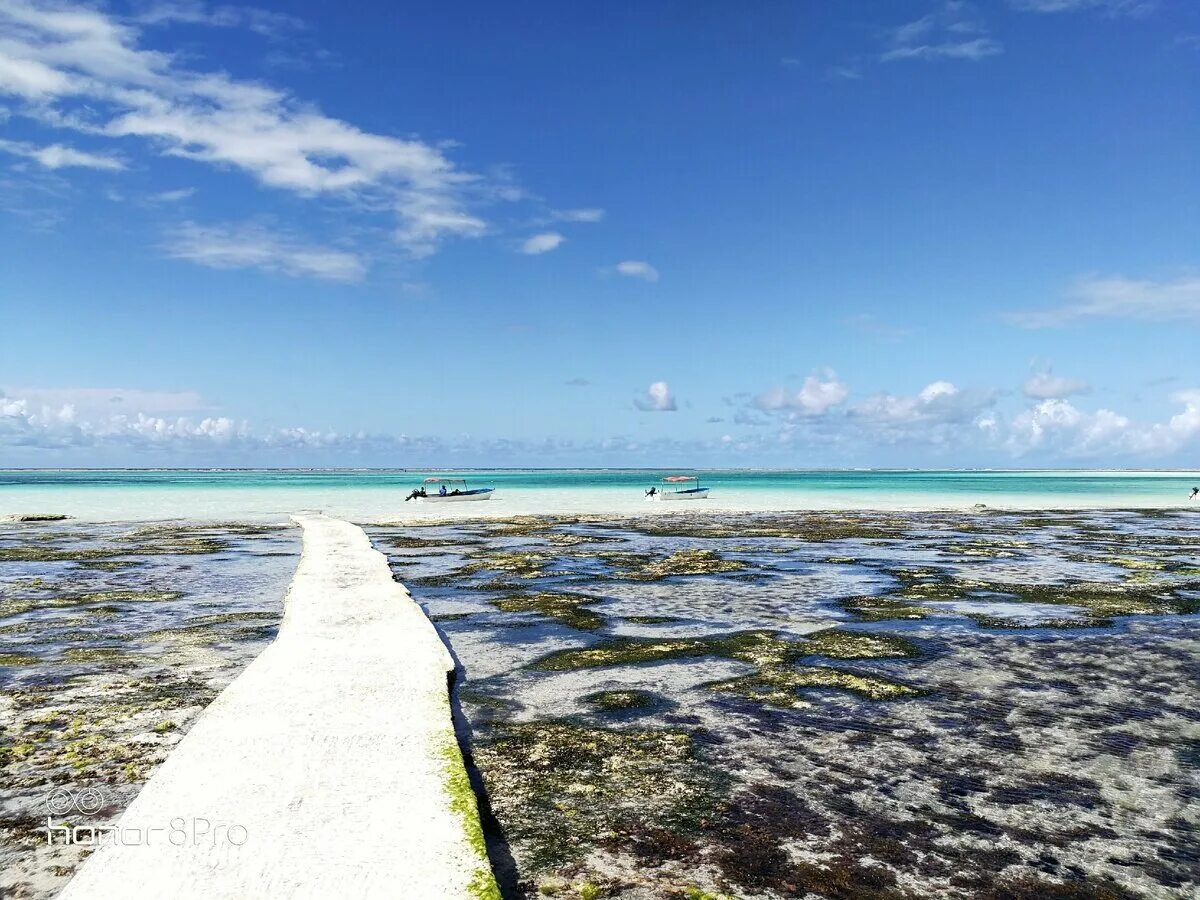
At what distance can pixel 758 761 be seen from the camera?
27.4 feet

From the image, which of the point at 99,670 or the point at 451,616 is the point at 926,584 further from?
the point at 99,670

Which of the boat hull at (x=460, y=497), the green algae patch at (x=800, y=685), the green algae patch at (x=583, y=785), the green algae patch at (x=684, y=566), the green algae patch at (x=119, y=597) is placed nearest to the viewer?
the green algae patch at (x=583, y=785)

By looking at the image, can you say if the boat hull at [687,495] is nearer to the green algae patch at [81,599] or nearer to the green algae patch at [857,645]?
the green algae patch at [81,599]

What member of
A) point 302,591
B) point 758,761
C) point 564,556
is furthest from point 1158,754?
point 564,556

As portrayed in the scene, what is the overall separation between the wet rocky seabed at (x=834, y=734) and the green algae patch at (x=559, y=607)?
0.36ft

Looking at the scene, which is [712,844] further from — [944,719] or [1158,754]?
[1158,754]

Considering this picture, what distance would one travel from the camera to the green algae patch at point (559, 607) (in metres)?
16.2

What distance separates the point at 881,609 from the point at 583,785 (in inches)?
467

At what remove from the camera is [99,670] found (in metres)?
11.8

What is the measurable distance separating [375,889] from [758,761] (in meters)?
4.45

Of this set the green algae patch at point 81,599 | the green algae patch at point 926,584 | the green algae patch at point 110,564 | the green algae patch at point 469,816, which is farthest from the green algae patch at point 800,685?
the green algae patch at point 110,564

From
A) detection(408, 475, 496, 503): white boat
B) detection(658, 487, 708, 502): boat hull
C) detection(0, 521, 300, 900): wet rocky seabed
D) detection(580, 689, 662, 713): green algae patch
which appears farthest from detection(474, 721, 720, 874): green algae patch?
detection(658, 487, 708, 502): boat hull

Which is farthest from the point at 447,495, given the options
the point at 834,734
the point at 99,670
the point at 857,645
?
the point at 834,734

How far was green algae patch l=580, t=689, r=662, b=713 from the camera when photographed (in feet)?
33.8
